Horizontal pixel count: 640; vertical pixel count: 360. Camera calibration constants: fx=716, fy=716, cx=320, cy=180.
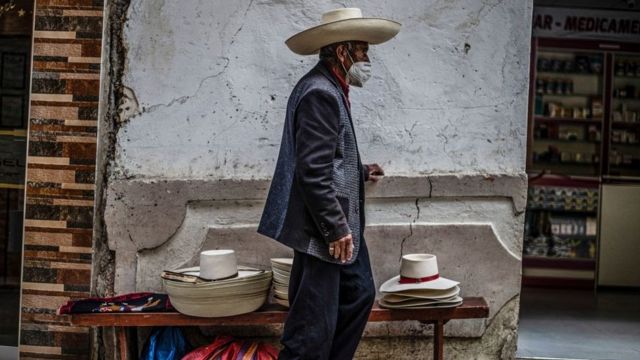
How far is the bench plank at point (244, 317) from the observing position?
12.4 feet

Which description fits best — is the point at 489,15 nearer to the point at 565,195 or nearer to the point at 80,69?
the point at 80,69

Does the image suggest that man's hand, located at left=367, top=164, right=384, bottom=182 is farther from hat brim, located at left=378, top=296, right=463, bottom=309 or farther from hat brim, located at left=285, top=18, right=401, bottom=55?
hat brim, located at left=285, top=18, right=401, bottom=55

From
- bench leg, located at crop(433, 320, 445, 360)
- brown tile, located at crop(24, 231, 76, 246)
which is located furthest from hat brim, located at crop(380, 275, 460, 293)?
brown tile, located at crop(24, 231, 76, 246)

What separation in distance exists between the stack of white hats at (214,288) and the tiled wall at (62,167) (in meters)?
0.87

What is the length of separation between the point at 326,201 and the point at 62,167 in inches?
76.8

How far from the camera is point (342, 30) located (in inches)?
134

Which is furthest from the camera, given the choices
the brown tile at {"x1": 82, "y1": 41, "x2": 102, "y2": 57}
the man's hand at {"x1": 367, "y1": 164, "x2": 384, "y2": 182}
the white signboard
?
the white signboard

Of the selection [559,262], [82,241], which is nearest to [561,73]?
[559,262]

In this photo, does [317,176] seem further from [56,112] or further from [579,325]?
[579,325]

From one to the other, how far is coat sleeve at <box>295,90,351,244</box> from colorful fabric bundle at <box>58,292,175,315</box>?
1.17 metres

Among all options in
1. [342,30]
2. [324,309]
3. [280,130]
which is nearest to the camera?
[324,309]

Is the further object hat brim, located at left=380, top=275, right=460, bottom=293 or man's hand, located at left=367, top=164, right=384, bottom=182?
→ man's hand, located at left=367, top=164, right=384, bottom=182

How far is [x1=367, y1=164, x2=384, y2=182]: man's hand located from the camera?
13.7 ft

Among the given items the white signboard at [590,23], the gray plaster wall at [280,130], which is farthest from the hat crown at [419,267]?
the white signboard at [590,23]
